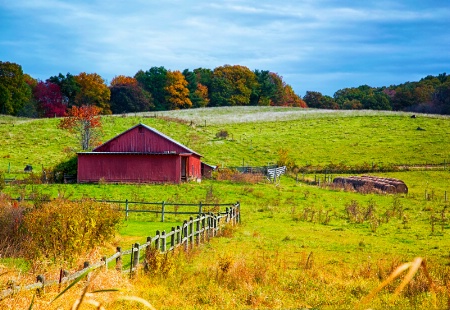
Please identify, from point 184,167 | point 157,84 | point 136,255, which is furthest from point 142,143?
point 157,84

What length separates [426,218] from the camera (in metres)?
30.1

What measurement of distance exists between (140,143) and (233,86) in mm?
74780

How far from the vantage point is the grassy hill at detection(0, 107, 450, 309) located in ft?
40.1

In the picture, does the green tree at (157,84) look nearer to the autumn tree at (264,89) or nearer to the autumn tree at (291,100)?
the autumn tree at (264,89)

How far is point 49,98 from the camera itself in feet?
346

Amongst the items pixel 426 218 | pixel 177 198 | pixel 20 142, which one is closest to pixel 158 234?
A: pixel 426 218

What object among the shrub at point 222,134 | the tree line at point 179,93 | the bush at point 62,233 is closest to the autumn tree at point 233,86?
the tree line at point 179,93

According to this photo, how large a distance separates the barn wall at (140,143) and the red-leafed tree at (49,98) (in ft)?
188

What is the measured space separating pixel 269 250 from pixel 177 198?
19.3m

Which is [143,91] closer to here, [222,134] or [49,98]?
[49,98]

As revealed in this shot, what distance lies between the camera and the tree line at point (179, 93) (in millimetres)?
102500

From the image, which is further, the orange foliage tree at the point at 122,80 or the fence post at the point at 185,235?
the orange foliage tree at the point at 122,80

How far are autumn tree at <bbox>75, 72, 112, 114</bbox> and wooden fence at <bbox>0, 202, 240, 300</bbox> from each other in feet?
270

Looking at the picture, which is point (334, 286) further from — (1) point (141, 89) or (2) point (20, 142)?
(1) point (141, 89)
